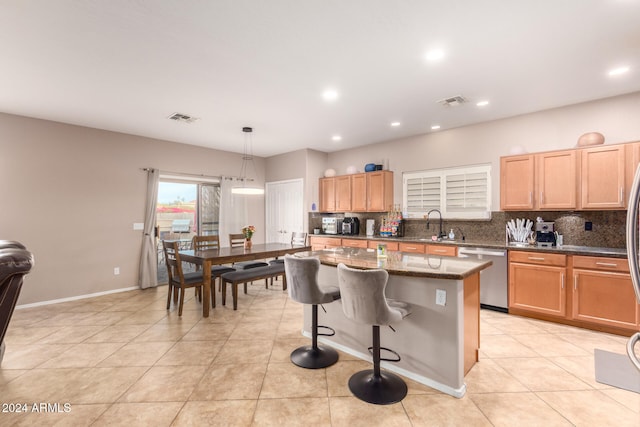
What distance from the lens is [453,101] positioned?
12.3 feet

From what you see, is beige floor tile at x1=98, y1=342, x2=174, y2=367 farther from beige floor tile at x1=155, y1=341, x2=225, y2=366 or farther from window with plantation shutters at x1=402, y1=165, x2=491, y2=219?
window with plantation shutters at x1=402, y1=165, x2=491, y2=219

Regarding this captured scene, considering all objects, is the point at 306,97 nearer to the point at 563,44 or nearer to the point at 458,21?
the point at 458,21

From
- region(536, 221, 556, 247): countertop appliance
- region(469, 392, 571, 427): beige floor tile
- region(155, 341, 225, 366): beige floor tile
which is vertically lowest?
region(155, 341, 225, 366): beige floor tile

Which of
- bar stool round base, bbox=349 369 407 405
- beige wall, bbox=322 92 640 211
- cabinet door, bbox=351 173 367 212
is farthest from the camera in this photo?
cabinet door, bbox=351 173 367 212

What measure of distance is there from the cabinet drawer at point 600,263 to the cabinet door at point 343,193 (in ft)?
11.9

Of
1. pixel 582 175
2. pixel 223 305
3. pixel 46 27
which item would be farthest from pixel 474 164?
pixel 46 27

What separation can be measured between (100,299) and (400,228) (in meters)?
5.18

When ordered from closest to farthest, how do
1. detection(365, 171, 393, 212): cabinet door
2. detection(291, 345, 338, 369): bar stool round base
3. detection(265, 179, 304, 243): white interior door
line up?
detection(291, 345, 338, 369): bar stool round base, detection(365, 171, 393, 212): cabinet door, detection(265, 179, 304, 243): white interior door

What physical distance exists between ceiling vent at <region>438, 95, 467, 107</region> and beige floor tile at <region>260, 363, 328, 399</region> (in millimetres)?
3416

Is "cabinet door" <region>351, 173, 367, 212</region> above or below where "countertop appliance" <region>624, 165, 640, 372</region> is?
above

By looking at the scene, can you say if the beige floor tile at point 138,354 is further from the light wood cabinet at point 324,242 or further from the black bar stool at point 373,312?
the light wood cabinet at point 324,242

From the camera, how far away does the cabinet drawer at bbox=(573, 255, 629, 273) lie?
3129mm

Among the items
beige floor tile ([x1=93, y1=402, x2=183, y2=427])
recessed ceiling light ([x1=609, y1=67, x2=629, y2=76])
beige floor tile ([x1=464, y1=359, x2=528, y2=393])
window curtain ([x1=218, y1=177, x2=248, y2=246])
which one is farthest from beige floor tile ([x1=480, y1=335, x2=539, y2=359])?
window curtain ([x1=218, y1=177, x2=248, y2=246])

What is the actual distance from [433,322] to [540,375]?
1.11 m
